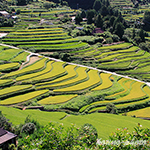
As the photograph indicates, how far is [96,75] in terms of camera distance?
2744 inches

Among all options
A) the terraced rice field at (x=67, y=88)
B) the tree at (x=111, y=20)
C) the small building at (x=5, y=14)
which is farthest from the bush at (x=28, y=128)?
the tree at (x=111, y=20)

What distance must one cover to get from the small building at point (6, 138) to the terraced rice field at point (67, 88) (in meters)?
16.9

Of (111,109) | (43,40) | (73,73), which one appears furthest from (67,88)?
(43,40)

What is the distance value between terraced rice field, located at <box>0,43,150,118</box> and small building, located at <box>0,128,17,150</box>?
16859 mm

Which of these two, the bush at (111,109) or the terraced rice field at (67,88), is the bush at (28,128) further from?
the bush at (111,109)

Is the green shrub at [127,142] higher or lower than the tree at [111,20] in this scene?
lower

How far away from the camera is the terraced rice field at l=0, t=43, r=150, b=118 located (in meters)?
49.4

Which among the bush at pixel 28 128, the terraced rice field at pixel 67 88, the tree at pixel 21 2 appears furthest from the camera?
the tree at pixel 21 2

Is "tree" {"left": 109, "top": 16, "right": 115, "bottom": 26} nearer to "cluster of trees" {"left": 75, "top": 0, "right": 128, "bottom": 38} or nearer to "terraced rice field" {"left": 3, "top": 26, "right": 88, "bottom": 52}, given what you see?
"cluster of trees" {"left": 75, "top": 0, "right": 128, "bottom": 38}

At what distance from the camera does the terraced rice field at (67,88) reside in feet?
162

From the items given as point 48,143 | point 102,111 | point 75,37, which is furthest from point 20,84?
point 75,37

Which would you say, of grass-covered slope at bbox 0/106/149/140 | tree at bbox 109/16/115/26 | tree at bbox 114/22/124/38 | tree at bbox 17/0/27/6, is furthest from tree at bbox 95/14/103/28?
grass-covered slope at bbox 0/106/149/140

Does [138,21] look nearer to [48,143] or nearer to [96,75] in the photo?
[96,75]

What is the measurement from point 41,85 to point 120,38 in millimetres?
72188
